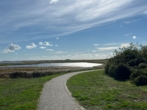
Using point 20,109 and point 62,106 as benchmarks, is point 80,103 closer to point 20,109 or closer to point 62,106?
point 62,106

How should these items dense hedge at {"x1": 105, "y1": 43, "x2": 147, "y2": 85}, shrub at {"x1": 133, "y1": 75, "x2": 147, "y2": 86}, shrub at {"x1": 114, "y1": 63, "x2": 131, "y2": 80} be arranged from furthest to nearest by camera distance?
shrub at {"x1": 114, "y1": 63, "x2": 131, "y2": 80}
dense hedge at {"x1": 105, "y1": 43, "x2": 147, "y2": 85}
shrub at {"x1": 133, "y1": 75, "x2": 147, "y2": 86}

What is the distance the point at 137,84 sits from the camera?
18969mm

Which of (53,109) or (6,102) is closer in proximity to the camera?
(53,109)

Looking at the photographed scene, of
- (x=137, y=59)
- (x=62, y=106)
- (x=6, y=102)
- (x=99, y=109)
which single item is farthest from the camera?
(x=137, y=59)

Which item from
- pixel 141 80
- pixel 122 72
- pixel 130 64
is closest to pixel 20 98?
pixel 141 80

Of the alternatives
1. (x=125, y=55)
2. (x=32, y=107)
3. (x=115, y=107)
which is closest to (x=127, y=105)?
(x=115, y=107)

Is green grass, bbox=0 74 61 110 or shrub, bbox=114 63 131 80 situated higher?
shrub, bbox=114 63 131 80

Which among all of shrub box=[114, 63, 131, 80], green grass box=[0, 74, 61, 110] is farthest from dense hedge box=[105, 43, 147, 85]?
green grass box=[0, 74, 61, 110]

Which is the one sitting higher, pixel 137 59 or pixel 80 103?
pixel 137 59

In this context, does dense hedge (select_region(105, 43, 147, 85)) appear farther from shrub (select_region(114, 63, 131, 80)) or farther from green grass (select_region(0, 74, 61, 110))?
green grass (select_region(0, 74, 61, 110))

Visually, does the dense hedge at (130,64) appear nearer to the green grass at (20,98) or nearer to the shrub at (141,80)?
the shrub at (141,80)

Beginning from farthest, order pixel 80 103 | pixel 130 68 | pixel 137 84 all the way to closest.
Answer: pixel 130 68, pixel 137 84, pixel 80 103

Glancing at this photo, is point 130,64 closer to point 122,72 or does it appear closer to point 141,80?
point 122,72

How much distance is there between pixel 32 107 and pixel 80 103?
2531 mm
